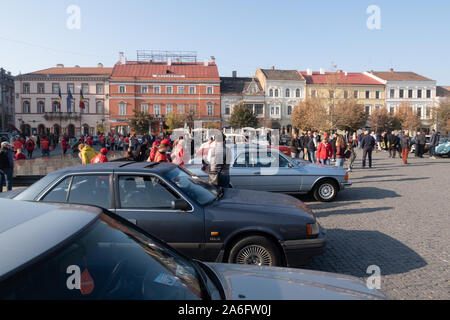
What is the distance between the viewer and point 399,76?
75.7m

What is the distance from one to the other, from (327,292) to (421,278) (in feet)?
10.3

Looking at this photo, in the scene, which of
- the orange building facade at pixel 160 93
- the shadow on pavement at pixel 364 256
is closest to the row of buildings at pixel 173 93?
the orange building facade at pixel 160 93

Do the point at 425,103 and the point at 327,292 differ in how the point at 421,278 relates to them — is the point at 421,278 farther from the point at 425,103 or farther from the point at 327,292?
the point at 425,103

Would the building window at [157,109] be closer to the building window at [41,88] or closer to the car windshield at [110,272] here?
the building window at [41,88]

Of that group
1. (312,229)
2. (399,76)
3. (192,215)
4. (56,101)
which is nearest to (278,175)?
(312,229)

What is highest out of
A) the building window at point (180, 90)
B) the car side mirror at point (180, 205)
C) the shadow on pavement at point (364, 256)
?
the building window at point (180, 90)

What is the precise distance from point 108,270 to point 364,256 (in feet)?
15.2

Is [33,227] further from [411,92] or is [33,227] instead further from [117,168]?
[411,92]

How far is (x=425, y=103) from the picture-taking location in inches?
2953

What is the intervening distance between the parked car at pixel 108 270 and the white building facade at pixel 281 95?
6883 cm

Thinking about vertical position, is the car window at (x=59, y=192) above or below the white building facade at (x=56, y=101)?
below

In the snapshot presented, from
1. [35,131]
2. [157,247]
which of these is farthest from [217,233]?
[35,131]

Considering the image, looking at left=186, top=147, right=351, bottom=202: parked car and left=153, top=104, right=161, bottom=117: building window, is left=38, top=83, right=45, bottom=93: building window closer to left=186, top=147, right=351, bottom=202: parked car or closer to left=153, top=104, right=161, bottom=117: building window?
left=153, top=104, right=161, bottom=117: building window

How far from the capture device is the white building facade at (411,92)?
7412cm
